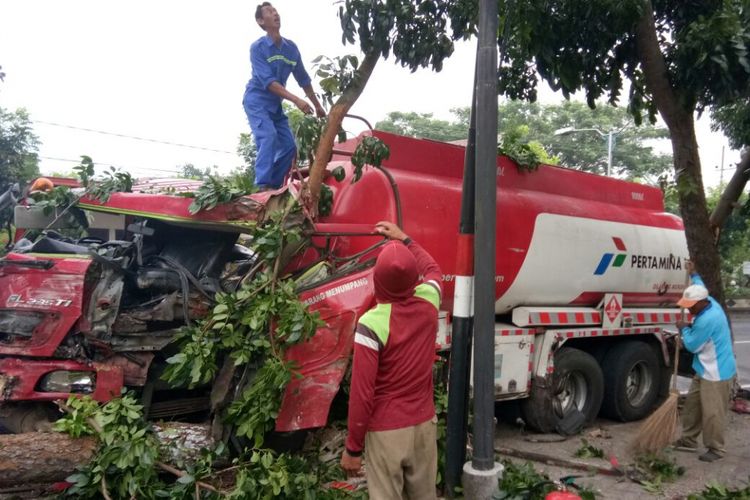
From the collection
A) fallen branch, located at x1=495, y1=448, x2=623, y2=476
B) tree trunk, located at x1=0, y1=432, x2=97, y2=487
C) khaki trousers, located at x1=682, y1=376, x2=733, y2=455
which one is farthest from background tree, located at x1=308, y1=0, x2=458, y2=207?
khaki trousers, located at x1=682, y1=376, x2=733, y2=455

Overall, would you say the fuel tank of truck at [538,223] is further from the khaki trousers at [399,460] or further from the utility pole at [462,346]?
the khaki trousers at [399,460]

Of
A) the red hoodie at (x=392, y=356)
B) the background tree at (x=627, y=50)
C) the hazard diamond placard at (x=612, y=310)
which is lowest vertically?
the red hoodie at (x=392, y=356)

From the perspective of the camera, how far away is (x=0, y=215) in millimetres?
5344

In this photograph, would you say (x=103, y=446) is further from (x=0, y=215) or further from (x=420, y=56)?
(x=420, y=56)

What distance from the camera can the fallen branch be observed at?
17.3 feet

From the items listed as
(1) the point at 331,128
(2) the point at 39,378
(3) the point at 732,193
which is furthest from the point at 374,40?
(3) the point at 732,193

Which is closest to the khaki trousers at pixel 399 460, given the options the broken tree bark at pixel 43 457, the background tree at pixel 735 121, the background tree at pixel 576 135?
the broken tree bark at pixel 43 457

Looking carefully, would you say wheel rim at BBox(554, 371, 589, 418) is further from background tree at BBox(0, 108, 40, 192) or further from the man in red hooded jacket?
background tree at BBox(0, 108, 40, 192)

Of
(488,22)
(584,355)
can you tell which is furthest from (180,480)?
(584,355)

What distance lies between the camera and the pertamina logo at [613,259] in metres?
6.76

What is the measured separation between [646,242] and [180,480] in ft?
18.4

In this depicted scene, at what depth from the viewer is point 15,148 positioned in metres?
12.9

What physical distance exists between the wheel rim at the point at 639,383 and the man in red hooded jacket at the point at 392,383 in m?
5.13

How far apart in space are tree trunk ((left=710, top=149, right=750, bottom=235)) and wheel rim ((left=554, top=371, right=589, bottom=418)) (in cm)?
235
